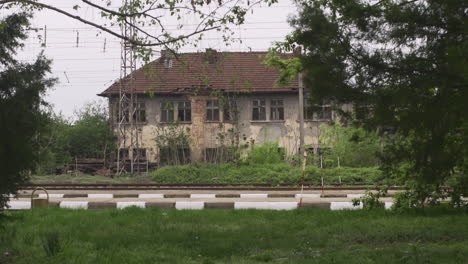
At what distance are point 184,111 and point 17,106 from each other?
29.9 m

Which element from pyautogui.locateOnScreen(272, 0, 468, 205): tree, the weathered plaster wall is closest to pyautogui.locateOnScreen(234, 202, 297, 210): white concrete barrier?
pyautogui.locateOnScreen(272, 0, 468, 205): tree

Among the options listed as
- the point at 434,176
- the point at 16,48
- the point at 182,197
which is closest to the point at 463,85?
the point at 434,176

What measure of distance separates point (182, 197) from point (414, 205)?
774cm

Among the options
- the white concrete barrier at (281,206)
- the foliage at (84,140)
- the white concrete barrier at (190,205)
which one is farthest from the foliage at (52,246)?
the foliage at (84,140)

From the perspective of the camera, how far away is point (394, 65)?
248 inches

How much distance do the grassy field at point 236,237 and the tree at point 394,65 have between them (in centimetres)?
131

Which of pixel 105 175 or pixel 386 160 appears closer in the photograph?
pixel 386 160

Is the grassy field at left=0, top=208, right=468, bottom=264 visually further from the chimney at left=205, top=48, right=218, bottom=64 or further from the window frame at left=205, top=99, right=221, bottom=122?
the window frame at left=205, top=99, right=221, bottom=122

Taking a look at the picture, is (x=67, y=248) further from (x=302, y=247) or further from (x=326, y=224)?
(x=326, y=224)

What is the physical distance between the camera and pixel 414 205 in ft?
34.4

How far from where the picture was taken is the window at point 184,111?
3547 cm

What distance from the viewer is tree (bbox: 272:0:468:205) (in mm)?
6109

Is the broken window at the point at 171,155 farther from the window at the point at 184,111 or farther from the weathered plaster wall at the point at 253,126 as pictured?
the window at the point at 184,111

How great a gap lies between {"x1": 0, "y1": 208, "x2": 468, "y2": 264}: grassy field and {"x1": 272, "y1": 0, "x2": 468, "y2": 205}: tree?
1306 millimetres
